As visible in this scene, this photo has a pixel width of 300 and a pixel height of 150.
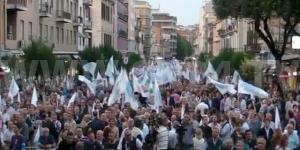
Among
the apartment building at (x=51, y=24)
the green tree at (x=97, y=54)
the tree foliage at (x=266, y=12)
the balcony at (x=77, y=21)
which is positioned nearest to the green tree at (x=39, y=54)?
the apartment building at (x=51, y=24)

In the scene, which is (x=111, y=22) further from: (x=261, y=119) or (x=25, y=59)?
(x=261, y=119)

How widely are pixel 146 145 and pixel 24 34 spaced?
119ft

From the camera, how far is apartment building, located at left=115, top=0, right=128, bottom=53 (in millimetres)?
110162

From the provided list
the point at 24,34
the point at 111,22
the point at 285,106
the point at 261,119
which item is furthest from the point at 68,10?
the point at 261,119

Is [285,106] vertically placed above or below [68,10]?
below

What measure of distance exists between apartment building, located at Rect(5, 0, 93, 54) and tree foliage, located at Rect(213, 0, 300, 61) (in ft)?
37.0

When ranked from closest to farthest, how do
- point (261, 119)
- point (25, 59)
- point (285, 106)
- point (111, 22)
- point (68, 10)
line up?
point (261, 119)
point (285, 106)
point (25, 59)
point (68, 10)
point (111, 22)

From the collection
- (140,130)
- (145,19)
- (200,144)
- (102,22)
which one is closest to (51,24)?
(102,22)

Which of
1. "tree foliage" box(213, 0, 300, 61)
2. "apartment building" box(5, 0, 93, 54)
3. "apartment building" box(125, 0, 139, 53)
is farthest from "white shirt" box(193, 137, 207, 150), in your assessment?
"apartment building" box(125, 0, 139, 53)

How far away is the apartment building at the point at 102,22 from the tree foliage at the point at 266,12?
120ft

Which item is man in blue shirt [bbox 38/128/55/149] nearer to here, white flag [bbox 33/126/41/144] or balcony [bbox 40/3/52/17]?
white flag [bbox 33/126/41/144]

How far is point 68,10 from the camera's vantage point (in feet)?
215

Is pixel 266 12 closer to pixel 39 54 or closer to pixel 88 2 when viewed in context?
pixel 39 54

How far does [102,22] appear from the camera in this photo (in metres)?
89.7
